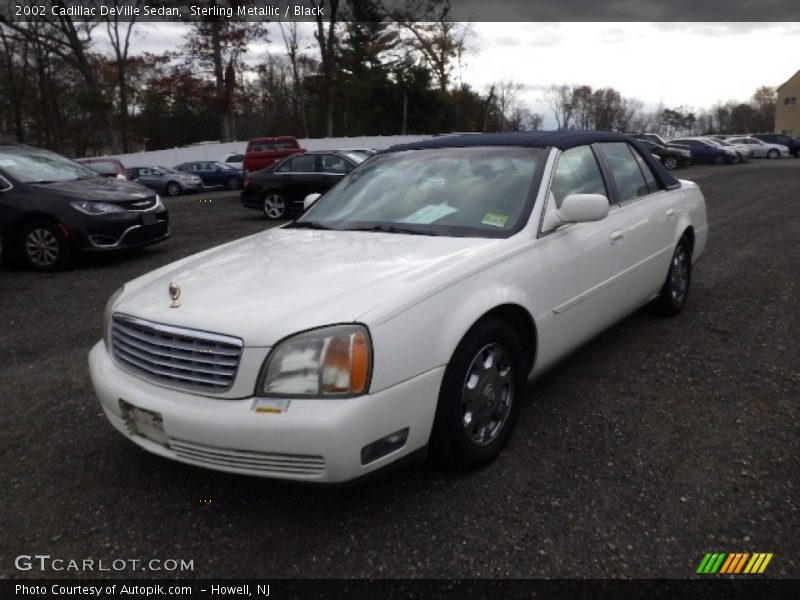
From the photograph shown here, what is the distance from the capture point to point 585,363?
13.9ft

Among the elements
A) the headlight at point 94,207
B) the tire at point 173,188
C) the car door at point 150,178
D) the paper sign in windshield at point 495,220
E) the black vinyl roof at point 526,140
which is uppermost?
the black vinyl roof at point 526,140

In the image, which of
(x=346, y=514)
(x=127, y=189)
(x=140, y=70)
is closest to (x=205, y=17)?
(x=140, y=70)

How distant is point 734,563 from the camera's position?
2.29m

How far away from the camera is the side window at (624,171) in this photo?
428 cm

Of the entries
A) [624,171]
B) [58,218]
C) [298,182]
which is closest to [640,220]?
[624,171]

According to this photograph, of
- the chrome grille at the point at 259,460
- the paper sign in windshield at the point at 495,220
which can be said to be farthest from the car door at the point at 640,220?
the chrome grille at the point at 259,460

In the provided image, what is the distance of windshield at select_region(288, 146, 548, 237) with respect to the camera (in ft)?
11.0

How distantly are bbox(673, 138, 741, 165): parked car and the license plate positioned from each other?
32103 mm

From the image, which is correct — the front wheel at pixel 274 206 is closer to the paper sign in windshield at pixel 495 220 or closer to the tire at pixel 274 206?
the tire at pixel 274 206

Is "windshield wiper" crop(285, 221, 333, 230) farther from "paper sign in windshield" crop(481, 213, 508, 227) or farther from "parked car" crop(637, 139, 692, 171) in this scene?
"parked car" crop(637, 139, 692, 171)

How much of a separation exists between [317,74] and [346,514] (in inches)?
1579

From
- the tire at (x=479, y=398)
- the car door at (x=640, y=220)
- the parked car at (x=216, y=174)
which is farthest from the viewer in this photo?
the parked car at (x=216, y=174)

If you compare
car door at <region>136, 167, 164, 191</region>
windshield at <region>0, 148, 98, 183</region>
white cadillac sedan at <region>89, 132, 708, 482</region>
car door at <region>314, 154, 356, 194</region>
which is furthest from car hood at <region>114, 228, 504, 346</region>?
car door at <region>136, 167, 164, 191</region>

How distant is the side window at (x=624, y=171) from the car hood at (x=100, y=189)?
598 centimetres
